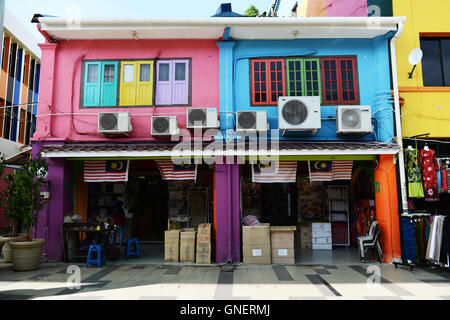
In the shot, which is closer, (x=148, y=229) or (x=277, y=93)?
(x=277, y=93)

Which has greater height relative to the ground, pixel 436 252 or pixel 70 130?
pixel 70 130

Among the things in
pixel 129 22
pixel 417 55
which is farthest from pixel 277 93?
pixel 129 22

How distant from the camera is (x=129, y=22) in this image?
940cm

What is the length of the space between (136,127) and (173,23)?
11.0 ft

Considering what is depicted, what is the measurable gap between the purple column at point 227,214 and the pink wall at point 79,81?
207 cm

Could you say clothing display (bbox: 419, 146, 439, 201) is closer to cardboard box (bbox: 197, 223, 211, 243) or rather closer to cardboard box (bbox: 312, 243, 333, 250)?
cardboard box (bbox: 312, 243, 333, 250)

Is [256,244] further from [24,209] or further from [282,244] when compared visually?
[24,209]

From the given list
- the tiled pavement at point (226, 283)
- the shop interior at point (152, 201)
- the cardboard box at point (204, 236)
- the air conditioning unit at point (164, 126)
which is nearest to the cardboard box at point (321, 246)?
the tiled pavement at point (226, 283)

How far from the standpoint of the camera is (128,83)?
10.2 metres

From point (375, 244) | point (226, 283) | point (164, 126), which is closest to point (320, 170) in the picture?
point (375, 244)

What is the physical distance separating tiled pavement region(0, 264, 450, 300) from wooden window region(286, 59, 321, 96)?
17.4 ft

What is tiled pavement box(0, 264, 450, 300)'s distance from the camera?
6371 mm

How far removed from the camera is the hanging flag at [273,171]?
9.46m
